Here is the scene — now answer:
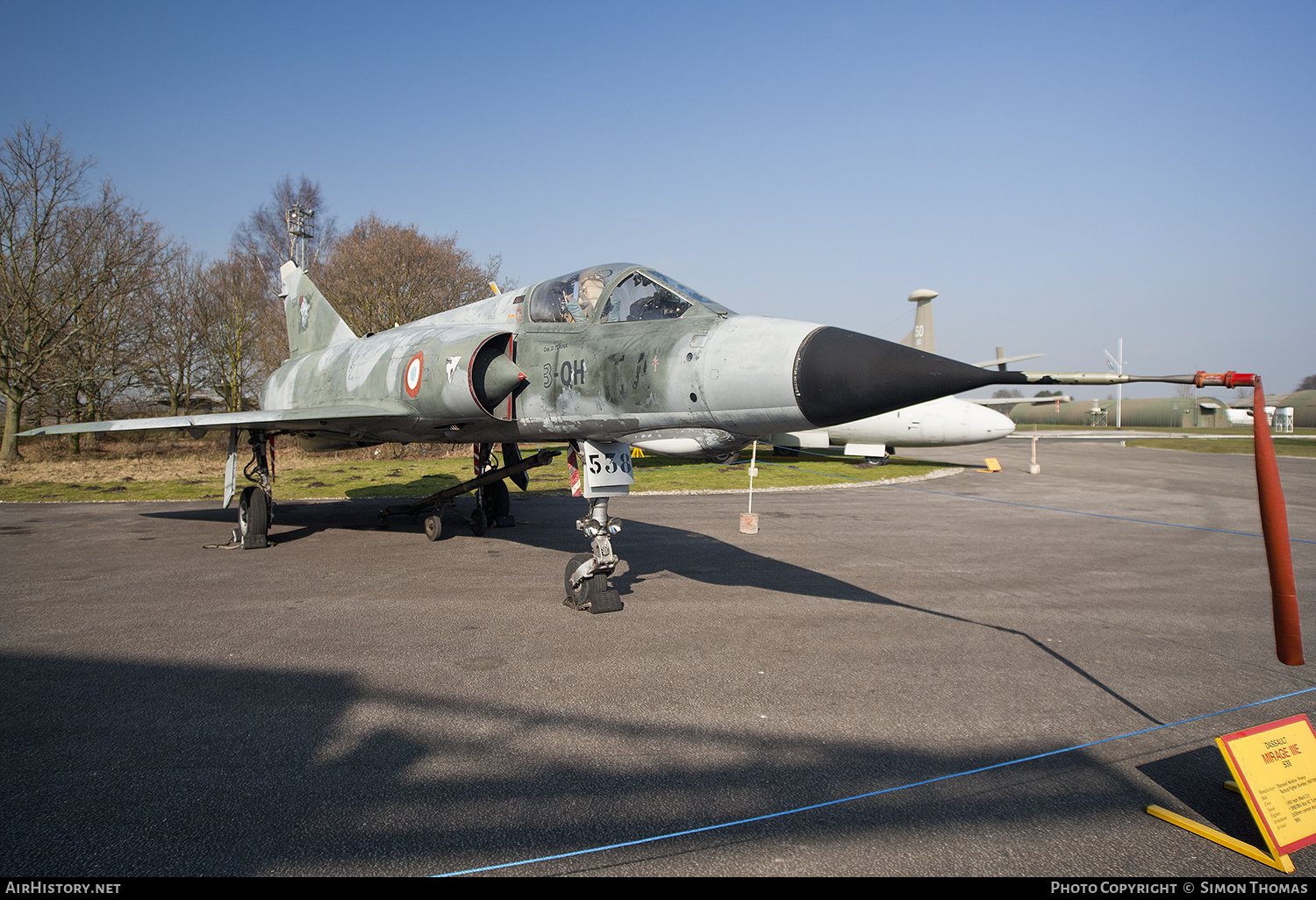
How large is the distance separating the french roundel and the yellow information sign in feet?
23.1

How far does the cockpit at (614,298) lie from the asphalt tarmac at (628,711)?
267 centimetres

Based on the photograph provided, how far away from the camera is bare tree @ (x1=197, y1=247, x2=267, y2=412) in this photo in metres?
29.3

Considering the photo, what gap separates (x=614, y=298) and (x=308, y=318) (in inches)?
363

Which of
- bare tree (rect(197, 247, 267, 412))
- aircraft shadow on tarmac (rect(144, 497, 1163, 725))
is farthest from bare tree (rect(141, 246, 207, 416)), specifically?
aircraft shadow on tarmac (rect(144, 497, 1163, 725))

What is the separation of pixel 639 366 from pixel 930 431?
18.6 meters

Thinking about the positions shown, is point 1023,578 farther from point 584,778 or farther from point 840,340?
point 584,778

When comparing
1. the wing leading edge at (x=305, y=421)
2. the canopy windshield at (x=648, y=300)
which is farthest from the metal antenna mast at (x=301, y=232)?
the canopy windshield at (x=648, y=300)

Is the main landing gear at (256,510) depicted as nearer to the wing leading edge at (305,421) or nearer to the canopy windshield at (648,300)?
the wing leading edge at (305,421)

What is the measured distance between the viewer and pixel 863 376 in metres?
4.26

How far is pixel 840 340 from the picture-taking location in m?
4.49

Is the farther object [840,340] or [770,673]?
[770,673]

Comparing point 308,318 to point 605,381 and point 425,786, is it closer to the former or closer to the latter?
Result: point 605,381
